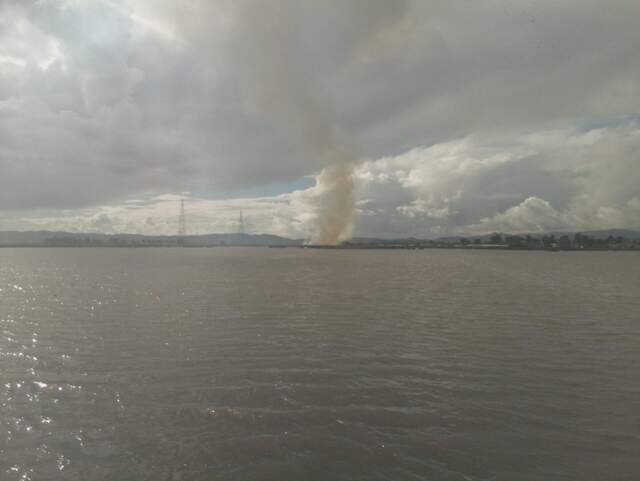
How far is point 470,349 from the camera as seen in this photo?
24.0 m

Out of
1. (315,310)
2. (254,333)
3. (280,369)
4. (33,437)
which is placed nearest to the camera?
(33,437)

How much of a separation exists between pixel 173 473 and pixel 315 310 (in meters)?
26.5

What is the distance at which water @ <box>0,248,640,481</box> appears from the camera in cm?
1180

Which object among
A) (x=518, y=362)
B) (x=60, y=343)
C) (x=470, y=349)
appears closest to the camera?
(x=518, y=362)

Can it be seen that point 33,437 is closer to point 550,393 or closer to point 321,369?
point 321,369

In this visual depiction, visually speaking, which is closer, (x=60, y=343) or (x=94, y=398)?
(x=94, y=398)

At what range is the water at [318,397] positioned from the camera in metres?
11.8

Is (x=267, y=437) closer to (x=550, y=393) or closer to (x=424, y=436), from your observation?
(x=424, y=436)

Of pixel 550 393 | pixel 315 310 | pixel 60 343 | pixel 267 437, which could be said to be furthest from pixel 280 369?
pixel 315 310

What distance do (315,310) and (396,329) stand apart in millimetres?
9804

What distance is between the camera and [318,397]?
16.6 metres

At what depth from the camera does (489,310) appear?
38.2 meters

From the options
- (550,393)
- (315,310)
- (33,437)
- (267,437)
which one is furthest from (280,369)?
(315,310)

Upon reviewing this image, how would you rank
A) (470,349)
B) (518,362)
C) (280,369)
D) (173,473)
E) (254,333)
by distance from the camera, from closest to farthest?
(173,473)
(280,369)
(518,362)
(470,349)
(254,333)
